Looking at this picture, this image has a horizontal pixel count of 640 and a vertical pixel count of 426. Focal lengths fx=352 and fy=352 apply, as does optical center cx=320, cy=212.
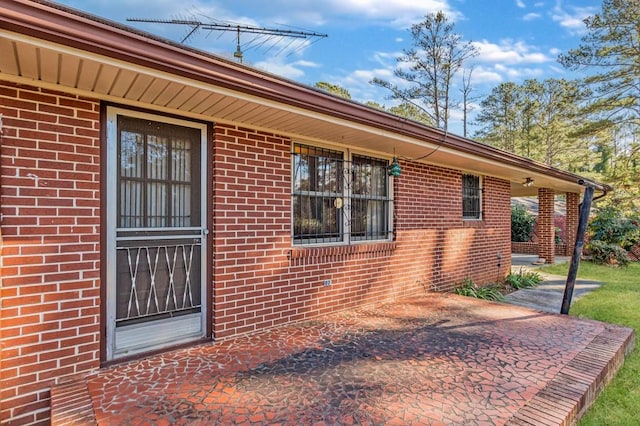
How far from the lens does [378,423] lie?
223 cm

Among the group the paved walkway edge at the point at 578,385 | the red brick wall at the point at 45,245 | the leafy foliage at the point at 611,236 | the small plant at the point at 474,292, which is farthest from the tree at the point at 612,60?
the red brick wall at the point at 45,245

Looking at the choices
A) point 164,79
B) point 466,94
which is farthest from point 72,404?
point 466,94

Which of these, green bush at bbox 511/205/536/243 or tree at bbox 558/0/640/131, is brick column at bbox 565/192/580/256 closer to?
green bush at bbox 511/205/536/243

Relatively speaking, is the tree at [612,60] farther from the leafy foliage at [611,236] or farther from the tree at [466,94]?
the tree at [466,94]

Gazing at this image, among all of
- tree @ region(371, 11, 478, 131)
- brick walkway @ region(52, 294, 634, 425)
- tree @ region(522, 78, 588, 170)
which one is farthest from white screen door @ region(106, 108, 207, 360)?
tree @ region(522, 78, 588, 170)

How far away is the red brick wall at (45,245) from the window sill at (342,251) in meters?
2.13

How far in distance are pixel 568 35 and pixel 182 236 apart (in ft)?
55.6

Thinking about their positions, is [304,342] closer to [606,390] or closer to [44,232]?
[44,232]

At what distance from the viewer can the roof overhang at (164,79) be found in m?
1.99

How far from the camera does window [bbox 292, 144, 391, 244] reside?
14.8 feet

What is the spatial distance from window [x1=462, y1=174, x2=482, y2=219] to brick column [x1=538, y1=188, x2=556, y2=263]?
5155 millimetres

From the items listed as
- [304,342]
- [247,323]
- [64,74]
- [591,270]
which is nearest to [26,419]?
[247,323]

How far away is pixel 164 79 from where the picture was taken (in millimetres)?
2570

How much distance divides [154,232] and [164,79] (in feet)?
4.68
